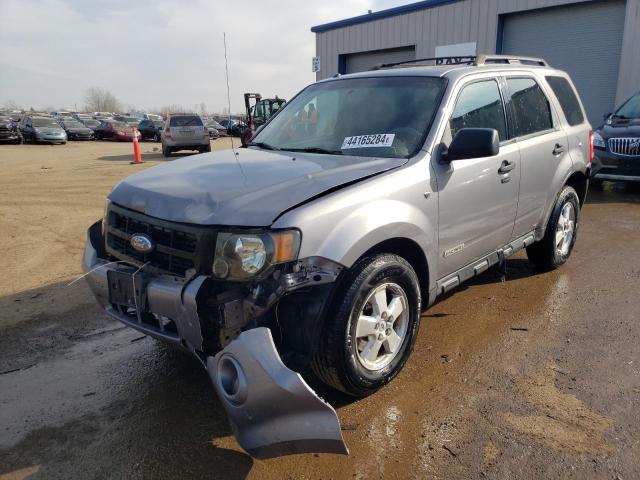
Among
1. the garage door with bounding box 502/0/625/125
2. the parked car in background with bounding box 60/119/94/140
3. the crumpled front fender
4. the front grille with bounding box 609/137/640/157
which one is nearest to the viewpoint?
the crumpled front fender

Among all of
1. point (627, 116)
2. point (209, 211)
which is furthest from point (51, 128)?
point (209, 211)

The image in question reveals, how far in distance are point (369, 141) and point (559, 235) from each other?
2647 mm

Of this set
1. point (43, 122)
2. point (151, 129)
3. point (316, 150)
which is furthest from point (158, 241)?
point (151, 129)

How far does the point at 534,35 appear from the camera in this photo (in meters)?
14.4

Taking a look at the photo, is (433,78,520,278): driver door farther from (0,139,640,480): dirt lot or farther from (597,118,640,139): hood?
(597,118,640,139): hood

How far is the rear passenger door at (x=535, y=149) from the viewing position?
13.7 feet

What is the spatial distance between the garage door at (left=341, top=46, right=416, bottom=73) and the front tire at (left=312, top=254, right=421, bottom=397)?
16.2 metres

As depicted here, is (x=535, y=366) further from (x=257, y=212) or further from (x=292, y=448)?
(x=257, y=212)

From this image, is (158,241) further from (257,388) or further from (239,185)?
(257,388)

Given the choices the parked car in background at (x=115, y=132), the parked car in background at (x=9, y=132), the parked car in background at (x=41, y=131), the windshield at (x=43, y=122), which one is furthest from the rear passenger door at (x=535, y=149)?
the parked car in background at (x=115, y=132)

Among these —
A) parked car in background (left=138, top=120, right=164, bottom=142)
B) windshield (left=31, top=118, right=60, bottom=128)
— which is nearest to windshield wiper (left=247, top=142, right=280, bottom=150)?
windshield (left=31, top=118, right=60, bottom=128)

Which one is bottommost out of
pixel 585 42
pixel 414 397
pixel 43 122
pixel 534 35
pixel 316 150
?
pixel 414 397

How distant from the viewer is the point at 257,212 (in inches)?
98.0

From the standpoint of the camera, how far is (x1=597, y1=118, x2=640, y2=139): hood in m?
8.79
